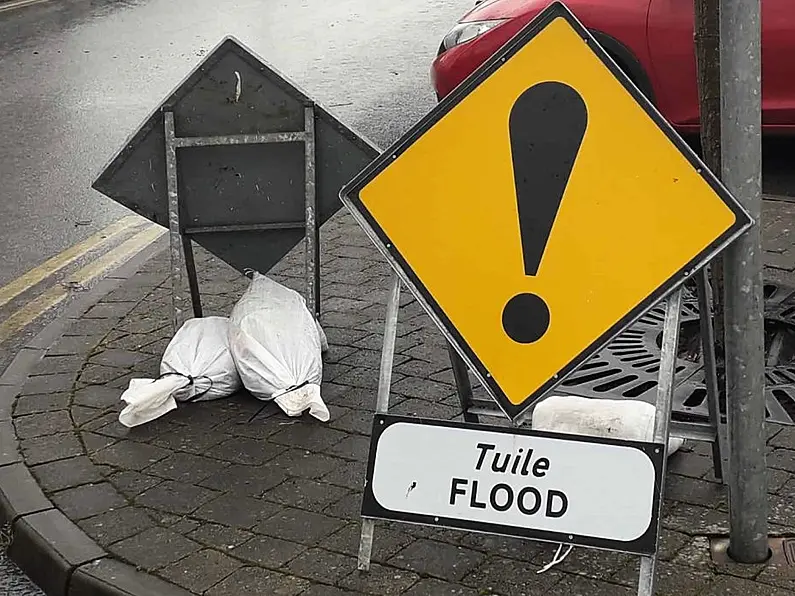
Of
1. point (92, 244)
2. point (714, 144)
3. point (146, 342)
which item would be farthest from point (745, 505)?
point (92, 244)

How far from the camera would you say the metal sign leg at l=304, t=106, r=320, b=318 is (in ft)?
16.5

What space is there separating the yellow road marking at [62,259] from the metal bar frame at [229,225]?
1.69 meters

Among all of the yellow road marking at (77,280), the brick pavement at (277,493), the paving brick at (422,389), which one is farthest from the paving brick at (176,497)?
the yellow road marking at (77,280)

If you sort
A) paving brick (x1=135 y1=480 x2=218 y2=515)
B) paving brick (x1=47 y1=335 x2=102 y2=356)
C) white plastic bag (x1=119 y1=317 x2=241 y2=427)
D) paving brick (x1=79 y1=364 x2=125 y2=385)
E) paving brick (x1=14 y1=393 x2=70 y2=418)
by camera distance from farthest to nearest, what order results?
paving brick (x1=47 y1=335 x2=102 y2=356)
paving brick (x1=79 y1=364 x2=125 y2=385)
paving brick (x1=14 y1=393 x2=70 y2=418)
white plastic bag (x1=119 y1=317 x2=241 y2=427)
paving brick (x1=135 y1=480 x2=218 y2=515)

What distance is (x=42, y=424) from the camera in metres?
4.73

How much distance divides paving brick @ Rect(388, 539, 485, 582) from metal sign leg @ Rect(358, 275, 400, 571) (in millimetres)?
109

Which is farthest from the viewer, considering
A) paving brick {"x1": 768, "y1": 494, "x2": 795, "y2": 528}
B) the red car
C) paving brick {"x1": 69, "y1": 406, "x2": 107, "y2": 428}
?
the red car

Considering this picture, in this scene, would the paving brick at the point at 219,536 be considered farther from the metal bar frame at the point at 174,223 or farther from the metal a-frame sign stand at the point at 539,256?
the metal bar frame at the point at 174,223

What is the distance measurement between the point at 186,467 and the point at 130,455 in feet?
0.78

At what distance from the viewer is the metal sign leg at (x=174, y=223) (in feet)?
16.4

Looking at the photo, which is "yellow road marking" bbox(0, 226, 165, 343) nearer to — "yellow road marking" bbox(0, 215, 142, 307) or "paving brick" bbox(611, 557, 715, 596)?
"yellow road marking" bbox(0, 215, 142, 307)

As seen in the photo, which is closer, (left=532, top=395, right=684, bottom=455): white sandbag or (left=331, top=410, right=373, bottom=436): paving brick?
(left=532, top=395, right=684, bottom=455): white sandbag

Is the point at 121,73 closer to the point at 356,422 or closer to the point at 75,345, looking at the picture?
the point at 75,345

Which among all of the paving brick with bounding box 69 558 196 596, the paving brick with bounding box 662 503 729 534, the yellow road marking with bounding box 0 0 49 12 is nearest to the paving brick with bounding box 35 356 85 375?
the paving brick with bounding box 69 558 196 596
